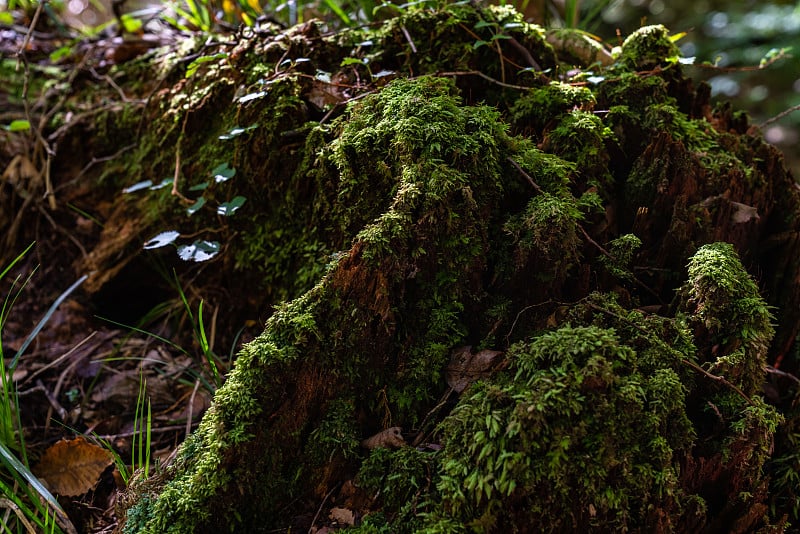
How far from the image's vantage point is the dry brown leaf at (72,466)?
6.39 feet

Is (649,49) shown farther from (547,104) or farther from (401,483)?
(401,483)

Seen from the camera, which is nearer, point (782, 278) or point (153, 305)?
point (782, 278)

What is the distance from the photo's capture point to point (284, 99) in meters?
2.28


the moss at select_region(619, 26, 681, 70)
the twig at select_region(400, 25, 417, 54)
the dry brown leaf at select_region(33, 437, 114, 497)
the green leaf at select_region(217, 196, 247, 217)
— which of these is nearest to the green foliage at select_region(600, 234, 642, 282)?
the moss at select_region(619, 26, 681, 70)

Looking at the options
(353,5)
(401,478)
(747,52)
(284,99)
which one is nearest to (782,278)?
(401,478)

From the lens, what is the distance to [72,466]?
6.56 feet

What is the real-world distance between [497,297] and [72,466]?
168 cm

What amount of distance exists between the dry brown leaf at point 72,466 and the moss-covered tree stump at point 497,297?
1.66 feet

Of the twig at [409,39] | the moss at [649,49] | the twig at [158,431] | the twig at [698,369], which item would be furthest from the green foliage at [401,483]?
the moss at [649,49]

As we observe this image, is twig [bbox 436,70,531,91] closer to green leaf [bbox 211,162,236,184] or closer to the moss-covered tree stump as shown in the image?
the moss-covered tree stump

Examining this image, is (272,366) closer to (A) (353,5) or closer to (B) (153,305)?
(B) (153,305)

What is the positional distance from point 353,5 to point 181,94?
1089 mm

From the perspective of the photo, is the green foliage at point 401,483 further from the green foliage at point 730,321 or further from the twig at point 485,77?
the twig at point 485,77

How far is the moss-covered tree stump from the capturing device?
4.42ft
